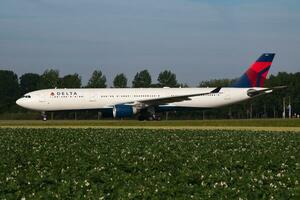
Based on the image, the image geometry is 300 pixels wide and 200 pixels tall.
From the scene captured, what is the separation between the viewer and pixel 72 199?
448 inches

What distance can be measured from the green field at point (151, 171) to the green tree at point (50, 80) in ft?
379

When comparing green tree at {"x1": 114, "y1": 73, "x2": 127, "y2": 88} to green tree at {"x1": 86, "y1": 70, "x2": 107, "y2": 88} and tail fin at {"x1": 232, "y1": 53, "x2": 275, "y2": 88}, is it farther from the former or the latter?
tail fin at {"x1": 232, "y1": 53, "x2": 275, "y2": 88}

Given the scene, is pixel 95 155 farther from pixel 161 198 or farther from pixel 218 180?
pixel 161 198

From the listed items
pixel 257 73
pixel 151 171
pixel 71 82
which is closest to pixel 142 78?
pixel 71 82

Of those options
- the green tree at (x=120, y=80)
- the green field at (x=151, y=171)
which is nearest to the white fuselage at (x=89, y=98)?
the green field at (x=151, y=171)

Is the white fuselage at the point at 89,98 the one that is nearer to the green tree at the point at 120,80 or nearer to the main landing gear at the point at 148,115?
the main landing gear at the point at 148,115

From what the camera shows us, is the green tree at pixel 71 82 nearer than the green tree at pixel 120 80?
Yes

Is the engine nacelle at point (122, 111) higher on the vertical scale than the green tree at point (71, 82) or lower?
lower

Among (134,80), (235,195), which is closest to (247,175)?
(235,195)

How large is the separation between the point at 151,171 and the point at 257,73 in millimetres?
54480

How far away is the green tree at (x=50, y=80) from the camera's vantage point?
451 ft

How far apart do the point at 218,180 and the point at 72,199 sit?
3.63m

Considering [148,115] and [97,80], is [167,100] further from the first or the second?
[97,80]

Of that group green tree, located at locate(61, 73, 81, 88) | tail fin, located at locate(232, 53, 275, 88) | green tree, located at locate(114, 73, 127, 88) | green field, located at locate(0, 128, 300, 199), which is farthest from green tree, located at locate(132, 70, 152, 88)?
green field, located at locate(0, 128, 300, 199)
